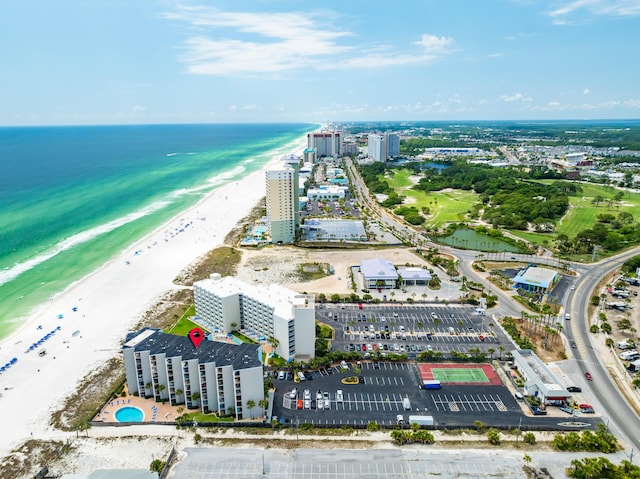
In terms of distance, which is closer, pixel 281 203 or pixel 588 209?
pixel 281 203

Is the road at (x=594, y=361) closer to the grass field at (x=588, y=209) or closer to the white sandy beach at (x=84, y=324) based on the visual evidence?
the grass field at (x=588, y=209)

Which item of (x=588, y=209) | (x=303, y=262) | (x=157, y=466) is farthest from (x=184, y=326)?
(x=588, y=209)

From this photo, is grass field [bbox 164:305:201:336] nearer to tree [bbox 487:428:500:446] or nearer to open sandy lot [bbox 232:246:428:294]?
open sandy lot [bbox 232:246:428:294]

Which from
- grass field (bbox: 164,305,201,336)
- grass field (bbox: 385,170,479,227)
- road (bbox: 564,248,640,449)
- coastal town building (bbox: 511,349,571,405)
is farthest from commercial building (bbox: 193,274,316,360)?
grass field (bbox: 385,170,479,227)

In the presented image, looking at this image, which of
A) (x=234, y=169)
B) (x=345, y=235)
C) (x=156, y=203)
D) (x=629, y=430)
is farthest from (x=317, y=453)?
(x=234, y=169)

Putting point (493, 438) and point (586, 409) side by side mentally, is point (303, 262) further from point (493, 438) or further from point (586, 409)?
point (586, 409)

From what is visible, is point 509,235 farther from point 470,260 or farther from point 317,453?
point 317,453
